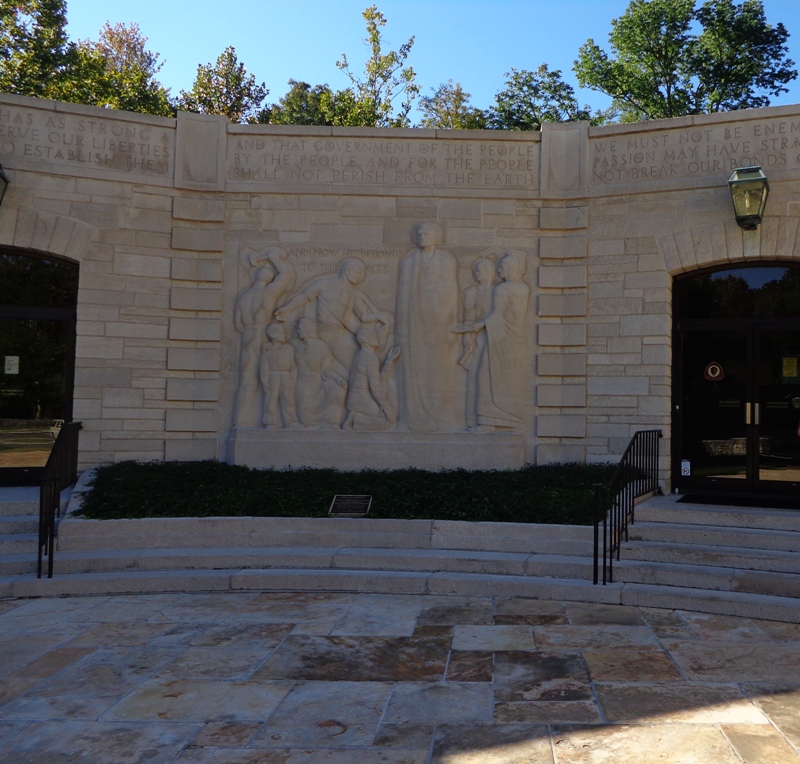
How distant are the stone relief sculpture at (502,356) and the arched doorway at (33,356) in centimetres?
465

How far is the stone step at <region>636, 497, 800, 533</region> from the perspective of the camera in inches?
278

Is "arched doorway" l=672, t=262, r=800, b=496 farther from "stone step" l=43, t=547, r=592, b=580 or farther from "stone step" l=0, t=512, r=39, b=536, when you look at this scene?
"stone step" l=0, t=512, r=39, b=536

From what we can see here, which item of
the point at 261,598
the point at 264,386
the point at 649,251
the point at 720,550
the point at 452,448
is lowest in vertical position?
the point at 261,598

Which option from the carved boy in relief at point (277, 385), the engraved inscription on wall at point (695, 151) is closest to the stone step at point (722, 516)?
the engraved inscription on wall at point (695, 151)

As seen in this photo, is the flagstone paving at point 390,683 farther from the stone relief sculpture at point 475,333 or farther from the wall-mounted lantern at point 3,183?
the wall-mounted lantern at point 3,183

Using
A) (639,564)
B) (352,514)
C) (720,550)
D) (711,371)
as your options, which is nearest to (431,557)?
Result: (352,514)

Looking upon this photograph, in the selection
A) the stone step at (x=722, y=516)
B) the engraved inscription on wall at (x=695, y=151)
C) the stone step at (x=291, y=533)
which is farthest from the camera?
the engraved inscription on wall at (x=695, y=151)

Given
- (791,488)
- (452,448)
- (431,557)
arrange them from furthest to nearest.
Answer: (452,448)
(791,488)
(431,557)

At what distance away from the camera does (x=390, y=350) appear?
9.41 metres

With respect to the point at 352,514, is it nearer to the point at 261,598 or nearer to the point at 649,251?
the point at 261,598

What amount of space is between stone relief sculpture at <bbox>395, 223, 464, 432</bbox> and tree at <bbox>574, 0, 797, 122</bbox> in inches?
510

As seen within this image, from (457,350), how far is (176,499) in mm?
3634

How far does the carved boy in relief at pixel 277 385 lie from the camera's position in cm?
933

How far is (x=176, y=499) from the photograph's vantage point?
7.76 meters
